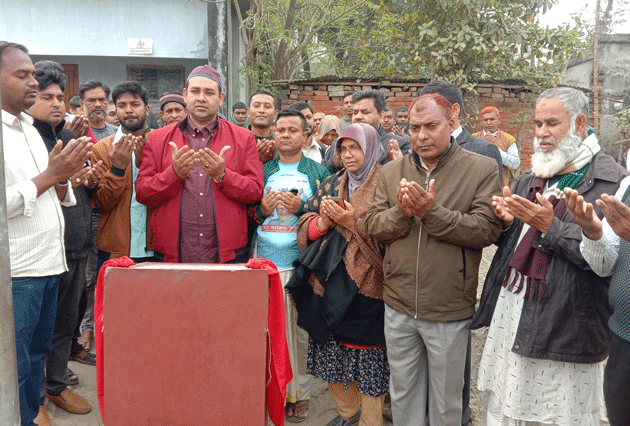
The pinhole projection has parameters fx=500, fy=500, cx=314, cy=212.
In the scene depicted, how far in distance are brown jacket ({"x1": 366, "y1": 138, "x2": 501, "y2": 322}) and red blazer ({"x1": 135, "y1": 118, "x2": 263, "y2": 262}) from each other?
0.99m

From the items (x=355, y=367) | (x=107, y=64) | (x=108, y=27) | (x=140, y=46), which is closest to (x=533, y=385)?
(x=355, y=367)

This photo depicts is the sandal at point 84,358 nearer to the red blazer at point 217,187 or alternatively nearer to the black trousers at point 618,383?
the red blazer at point 217,187

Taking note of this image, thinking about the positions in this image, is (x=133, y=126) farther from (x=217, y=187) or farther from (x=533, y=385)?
(x=533, y=385)

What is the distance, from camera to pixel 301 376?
359cm

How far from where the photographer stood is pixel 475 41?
Answer: 8773 millimetres

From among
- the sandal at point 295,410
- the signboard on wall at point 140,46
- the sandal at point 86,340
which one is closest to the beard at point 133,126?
the sandal at point 86,340

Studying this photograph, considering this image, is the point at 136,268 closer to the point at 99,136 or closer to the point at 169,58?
the point at 99,136

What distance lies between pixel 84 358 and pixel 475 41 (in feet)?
25.7

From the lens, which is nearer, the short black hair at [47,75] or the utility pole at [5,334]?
the utility pole at [5,334]

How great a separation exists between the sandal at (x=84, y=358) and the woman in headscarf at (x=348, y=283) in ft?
6.95

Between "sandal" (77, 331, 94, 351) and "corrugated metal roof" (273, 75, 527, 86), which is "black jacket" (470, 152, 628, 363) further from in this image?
"corrugated metal roof" (273, 75, 527, 86)

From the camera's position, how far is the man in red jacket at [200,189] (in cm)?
326

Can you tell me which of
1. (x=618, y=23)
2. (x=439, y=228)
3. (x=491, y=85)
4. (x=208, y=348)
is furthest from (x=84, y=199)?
(x=618, y=23)

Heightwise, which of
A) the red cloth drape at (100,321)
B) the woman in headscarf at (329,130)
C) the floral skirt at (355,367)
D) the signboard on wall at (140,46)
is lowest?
the floral skirt at (355,367)
